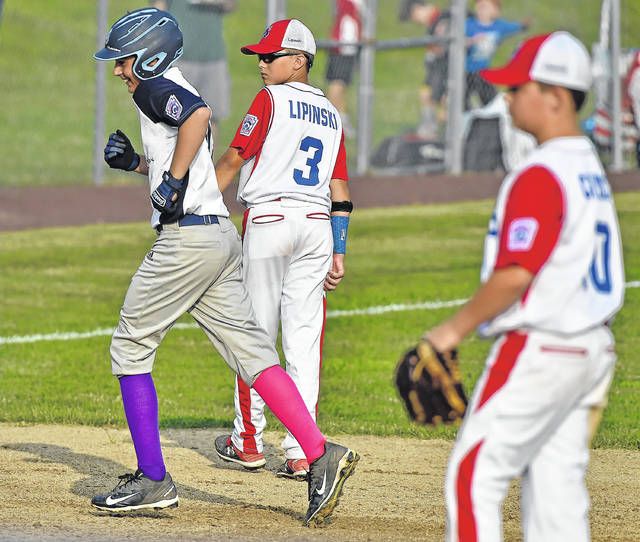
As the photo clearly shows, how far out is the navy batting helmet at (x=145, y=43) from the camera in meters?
5.77

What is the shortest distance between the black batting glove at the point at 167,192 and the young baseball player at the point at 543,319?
1829 mm

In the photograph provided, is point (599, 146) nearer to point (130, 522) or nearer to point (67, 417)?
point (67, 417)

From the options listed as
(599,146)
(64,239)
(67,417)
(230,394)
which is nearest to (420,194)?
(599,146)

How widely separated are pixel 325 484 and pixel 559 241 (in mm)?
2013

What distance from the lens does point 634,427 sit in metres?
8.25

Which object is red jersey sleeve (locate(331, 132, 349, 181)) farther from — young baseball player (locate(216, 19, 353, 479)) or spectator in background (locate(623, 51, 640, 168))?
spectator in background (locate(623, 51, 640, 168))

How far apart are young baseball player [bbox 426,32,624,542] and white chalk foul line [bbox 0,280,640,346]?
715 cm

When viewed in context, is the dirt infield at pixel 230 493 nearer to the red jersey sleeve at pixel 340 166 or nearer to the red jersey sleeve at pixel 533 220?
the red jersey sleeve at pixel 340 166

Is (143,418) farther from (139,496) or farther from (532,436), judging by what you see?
(532,436)

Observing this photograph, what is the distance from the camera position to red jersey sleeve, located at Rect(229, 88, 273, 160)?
6.30m

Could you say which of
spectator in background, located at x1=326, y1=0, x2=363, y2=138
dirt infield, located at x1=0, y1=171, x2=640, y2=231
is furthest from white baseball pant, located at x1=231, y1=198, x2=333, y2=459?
spectator in background, located at x1=326, y1=0, x2=363, y2=138

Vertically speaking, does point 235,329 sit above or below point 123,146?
below

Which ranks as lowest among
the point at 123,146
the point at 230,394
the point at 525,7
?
the point at 230,394

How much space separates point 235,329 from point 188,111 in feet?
2.96
